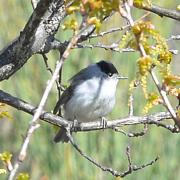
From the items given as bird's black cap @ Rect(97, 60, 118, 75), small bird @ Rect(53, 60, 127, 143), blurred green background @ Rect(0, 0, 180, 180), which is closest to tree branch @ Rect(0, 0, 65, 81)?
small bird @ Rect(53, 60, 127, 143)

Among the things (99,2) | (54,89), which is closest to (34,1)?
(99,2)

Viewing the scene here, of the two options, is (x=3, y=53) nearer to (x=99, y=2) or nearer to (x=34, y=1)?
(x=34, y=1)

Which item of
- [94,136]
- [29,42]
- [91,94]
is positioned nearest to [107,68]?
[91,94]

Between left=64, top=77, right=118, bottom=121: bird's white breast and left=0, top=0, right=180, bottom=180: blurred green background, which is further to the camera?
left=0, top=0, right=180, bottom=180: blurred green background

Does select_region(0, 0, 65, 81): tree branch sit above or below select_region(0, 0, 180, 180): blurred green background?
below

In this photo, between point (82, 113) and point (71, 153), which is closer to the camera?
point (82, 113)

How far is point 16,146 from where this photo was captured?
6.23 meters

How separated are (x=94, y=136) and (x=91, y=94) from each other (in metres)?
0.67

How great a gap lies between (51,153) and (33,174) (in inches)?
35.1

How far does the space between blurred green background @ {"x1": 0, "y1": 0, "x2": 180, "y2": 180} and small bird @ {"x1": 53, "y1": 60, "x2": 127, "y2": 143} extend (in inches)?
11.8

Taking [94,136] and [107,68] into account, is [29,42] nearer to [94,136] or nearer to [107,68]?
[107,68]

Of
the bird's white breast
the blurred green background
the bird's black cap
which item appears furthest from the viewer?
the blurred green background

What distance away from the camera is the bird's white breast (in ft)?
14.8

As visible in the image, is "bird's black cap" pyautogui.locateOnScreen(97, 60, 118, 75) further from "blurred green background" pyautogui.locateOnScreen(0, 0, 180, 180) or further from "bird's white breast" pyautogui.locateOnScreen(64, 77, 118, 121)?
"blurred green background" pyautogui.locateOnScreen(0, 0, 180, 180)
